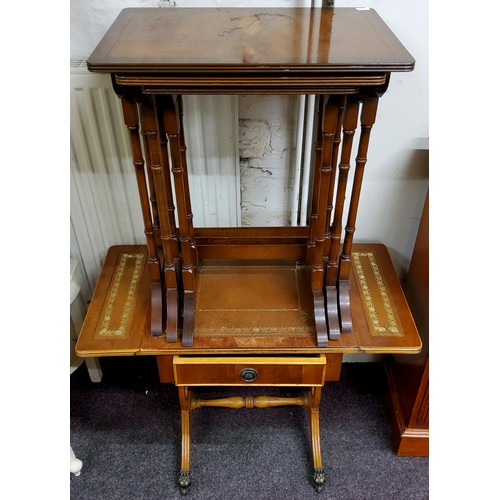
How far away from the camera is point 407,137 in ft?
4.47

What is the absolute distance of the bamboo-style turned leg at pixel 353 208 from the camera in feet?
3.31

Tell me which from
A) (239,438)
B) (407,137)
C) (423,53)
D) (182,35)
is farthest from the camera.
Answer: (239,438)

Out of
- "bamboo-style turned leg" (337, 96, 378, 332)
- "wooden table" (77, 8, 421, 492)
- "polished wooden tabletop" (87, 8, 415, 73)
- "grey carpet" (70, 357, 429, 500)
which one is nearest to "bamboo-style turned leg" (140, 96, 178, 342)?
"wooden table" (77, 8, 421, 492)

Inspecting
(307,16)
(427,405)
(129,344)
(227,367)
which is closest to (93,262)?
(129,344)

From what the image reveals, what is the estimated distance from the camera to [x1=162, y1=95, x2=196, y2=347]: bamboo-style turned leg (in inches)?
40.0

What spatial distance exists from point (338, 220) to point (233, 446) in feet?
2.67

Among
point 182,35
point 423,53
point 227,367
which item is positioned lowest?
point 227,367

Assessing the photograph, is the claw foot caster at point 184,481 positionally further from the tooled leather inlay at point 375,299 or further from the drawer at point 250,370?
the tooled leather inlay at point 375,299

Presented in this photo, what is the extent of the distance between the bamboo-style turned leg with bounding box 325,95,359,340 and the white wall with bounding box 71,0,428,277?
0.29 m

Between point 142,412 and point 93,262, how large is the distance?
0.51 m

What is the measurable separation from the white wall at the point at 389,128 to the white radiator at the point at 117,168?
49mm

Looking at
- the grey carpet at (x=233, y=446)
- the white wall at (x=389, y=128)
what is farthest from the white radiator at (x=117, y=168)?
the grey carpet at (x=233, y=446)
